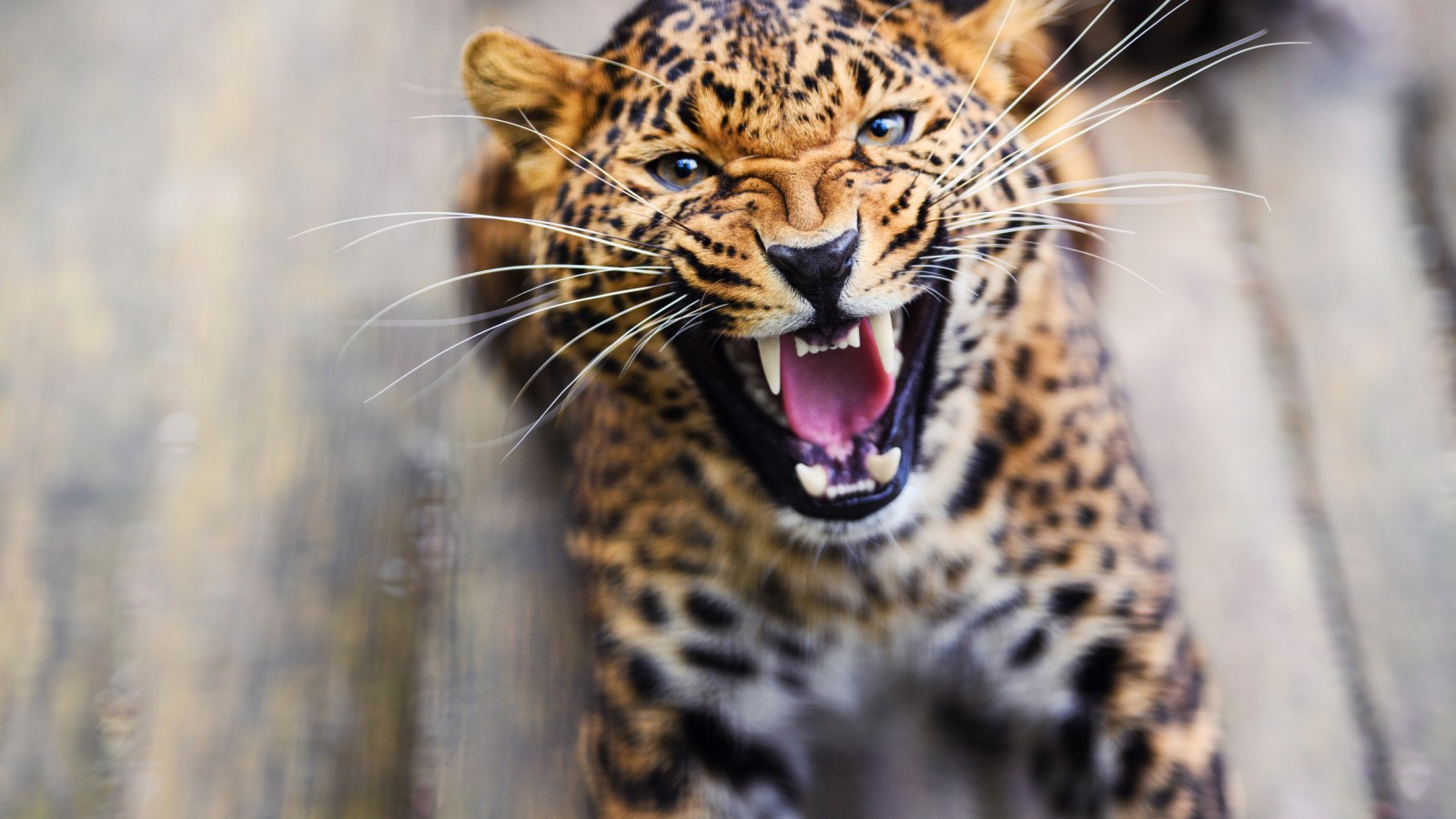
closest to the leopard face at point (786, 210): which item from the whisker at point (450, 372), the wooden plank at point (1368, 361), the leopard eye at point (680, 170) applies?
the leopard eye at point (680, 170)

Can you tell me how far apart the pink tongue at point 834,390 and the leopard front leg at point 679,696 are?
18.2 inches

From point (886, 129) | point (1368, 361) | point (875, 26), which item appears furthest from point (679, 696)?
point (1368, 361)

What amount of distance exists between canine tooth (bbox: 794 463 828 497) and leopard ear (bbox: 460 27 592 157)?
1.92 ft

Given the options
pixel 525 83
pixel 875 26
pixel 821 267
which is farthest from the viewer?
pixel 525 83

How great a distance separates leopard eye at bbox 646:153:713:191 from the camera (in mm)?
1587

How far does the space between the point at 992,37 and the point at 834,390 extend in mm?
552

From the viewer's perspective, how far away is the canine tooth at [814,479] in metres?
1.60

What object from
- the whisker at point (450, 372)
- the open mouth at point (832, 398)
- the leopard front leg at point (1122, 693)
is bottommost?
the leopard front leg at point (1122, 693)

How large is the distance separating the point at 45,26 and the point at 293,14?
61 cm

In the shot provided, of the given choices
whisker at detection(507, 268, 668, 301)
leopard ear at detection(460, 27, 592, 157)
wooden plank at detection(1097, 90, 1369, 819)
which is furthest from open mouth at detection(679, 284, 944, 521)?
wooden plank at detection(1097, 90, 1369, 819)

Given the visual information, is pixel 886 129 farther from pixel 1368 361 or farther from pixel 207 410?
pixel 207 410

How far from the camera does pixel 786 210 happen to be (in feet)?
4.86

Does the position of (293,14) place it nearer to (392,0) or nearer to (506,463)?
(392,0)

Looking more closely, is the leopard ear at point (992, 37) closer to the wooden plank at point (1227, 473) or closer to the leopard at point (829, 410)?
the leopard at point (829, 410)
